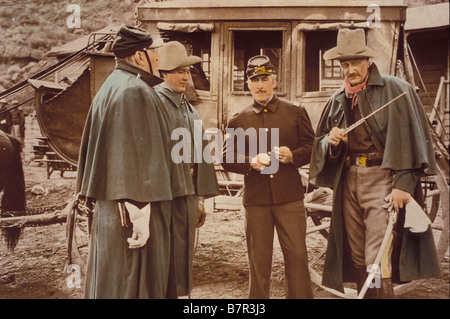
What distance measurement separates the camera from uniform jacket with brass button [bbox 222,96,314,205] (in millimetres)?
2918

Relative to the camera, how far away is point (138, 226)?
2.33 metres

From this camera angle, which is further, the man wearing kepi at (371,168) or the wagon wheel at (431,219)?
the wagon wheel at (431,219)

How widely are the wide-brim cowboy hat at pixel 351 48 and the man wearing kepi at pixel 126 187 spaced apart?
1.22m

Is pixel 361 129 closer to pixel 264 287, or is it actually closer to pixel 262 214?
pixel 262 214

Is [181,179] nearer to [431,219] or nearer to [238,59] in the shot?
[238,59]

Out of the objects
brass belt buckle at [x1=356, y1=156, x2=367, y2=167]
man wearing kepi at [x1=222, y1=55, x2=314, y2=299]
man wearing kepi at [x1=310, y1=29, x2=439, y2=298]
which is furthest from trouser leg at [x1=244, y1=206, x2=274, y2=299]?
brass belt buckle at [x1=356, y1=156, x2=367, y2=167]

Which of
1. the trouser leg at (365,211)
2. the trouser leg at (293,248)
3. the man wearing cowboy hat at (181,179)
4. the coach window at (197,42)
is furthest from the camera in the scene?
the coach window at (197,42)

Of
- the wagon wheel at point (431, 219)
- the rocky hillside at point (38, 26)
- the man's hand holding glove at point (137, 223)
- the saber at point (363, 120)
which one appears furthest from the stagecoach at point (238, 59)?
the man's hand holding glove at point (137, 223)

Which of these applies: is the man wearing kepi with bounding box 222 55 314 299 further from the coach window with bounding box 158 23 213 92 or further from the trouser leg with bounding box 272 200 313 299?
the coach window with bounding box 158 23 213 92

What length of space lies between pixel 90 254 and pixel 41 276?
1104 millimetres

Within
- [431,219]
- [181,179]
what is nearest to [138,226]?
[181,179]

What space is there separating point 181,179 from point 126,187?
0.42 meters

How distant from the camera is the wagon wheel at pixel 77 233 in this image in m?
3.37

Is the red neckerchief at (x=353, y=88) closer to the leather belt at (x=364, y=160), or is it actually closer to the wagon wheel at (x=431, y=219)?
the leather belt at (x=364, y=160)
